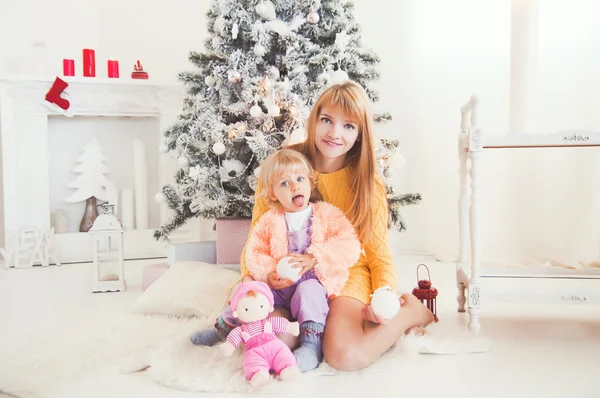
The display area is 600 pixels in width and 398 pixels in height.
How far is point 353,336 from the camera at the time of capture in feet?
5.20

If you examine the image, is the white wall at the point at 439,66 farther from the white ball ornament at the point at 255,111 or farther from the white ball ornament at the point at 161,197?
the white ball ornament at the point at 255,111

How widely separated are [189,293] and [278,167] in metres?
0.75

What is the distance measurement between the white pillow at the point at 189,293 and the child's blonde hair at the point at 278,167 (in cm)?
58

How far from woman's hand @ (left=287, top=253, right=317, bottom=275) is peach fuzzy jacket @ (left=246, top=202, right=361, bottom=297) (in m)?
0.01

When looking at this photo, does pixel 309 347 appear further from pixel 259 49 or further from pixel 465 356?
pixel 259 49

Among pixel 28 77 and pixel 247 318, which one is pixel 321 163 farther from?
pixel 28 77

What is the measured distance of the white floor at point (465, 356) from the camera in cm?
145

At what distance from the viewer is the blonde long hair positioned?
1742 mm

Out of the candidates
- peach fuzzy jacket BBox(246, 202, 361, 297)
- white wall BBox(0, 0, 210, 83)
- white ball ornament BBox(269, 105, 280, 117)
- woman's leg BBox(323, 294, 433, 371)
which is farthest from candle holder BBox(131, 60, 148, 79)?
woman's leg BBox(323, 294, 433, 371)

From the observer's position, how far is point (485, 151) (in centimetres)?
315

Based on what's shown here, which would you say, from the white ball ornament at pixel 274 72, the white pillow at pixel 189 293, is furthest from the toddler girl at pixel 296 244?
the white ball ornament at pixel 274 72

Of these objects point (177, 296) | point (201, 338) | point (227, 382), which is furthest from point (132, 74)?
point (227, 382)

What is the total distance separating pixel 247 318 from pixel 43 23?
2.77 meters

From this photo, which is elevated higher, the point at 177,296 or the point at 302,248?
the point at 302,248
